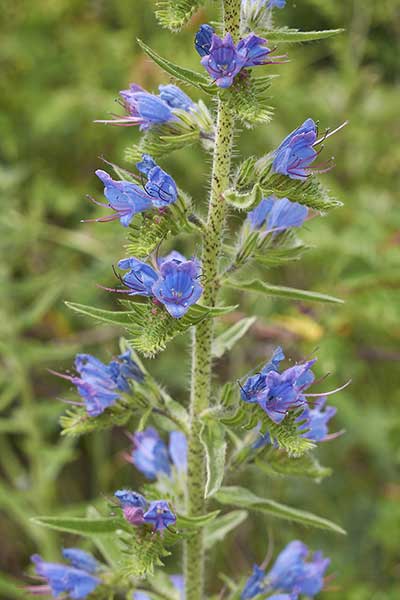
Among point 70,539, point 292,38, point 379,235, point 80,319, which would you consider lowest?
point 70,539

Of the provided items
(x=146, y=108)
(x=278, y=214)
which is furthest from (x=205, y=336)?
(x=146, y=108)

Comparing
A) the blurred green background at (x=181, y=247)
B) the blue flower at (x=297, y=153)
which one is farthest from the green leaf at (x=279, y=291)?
the blurred green background at (x=181, y=247)

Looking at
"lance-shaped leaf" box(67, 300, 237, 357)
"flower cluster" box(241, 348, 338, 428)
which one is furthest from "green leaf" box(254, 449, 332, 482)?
"lance-shaped leaf" box(67, 300, 237, 357)

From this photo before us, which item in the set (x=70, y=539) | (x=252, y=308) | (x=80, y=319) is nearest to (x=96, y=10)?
(x=80, y=319)

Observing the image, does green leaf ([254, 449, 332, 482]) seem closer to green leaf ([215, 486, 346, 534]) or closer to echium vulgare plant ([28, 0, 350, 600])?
echium vulgare plant ([28, 0, 350, 600])

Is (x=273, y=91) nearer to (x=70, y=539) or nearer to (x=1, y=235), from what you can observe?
(x=1, y=235)

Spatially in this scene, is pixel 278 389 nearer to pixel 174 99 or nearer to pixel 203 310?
pixel 203 310
